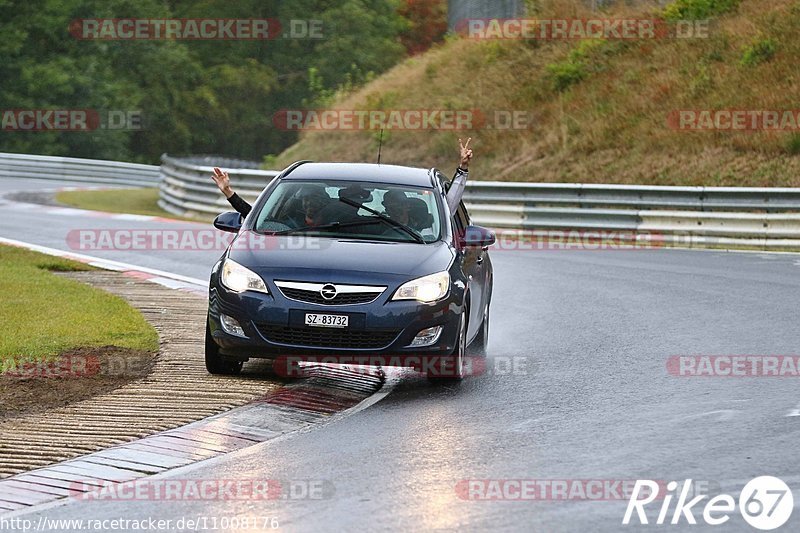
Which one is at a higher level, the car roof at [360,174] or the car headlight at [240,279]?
the car roof at [360,174]

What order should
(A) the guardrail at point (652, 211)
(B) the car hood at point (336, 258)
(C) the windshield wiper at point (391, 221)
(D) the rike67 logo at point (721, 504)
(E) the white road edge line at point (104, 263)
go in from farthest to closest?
(A) the guardrail at point (652, 211) < (E) the white road edge line at point (104, 263) < (C) the windshield wiper at point (391, 221) < (B) the car hood at point (336, 258) < (D) the rike67 logo at point (721, 504)

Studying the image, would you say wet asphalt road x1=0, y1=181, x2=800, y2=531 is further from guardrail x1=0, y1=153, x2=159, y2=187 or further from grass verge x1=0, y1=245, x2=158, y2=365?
guardrail x1=0, y1=153, x2=159, y2=187

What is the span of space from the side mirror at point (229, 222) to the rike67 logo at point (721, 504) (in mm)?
4939

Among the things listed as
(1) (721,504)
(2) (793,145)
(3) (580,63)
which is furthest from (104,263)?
(3) (580,63)

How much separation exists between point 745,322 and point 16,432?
26.9 ft

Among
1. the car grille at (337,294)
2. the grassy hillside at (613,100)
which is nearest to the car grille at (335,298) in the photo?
the car grille at (337,294)

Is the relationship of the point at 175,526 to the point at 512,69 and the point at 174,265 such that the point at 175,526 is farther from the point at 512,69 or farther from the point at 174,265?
the point at 512,69

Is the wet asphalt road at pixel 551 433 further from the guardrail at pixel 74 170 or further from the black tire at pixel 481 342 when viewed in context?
the guardrail at pixel 74 170

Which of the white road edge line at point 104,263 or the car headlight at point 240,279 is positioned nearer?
the car headlight at point 240,279

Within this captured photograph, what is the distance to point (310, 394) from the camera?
10508 mm

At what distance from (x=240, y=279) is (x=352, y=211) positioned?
1.41 meters

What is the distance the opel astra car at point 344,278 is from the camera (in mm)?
10391

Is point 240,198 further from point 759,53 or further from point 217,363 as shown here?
point 759,53

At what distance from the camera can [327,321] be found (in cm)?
1035
